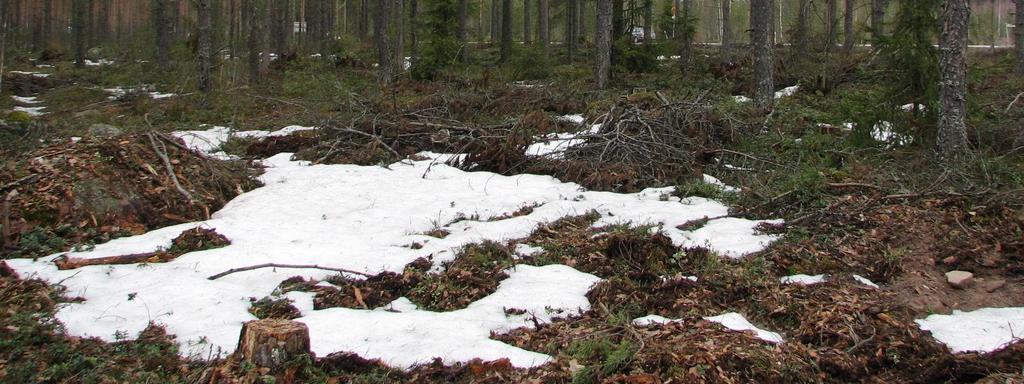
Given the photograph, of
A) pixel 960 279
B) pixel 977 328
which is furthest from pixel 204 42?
pixel 977 328

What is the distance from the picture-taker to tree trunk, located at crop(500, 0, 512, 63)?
80.0 ft

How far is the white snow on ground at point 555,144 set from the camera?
10773 mm

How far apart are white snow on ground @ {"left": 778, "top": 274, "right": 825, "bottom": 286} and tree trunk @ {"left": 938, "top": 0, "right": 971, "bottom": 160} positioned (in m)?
3.59

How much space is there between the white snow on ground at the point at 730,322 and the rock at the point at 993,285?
2173 millimetres

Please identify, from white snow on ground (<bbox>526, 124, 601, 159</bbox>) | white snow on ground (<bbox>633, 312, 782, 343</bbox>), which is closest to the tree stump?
white snow on ground (<bbox>633, 312, 782, 343</bbox>)

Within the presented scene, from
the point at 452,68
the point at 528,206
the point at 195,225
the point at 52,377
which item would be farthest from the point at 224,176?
the point at 452,68

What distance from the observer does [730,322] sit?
15.8 feet

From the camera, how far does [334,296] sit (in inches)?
220

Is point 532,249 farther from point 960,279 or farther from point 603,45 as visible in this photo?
point 603,45

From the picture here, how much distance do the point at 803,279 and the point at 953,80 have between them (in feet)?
13.7

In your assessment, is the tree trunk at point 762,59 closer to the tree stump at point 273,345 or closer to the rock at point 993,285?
the rock at point 993,285

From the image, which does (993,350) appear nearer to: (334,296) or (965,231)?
(965,231)

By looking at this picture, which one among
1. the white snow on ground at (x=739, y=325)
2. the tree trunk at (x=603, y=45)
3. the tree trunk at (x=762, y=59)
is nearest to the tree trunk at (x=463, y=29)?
→ the tree trunk at (x=603, y=45)

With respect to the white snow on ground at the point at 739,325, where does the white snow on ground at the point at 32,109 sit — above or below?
above
